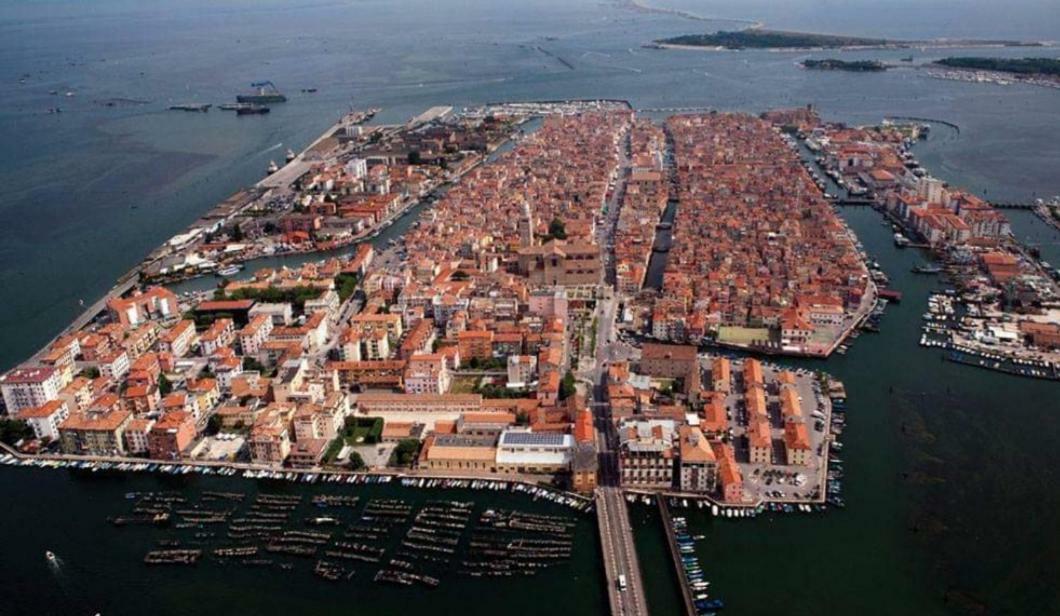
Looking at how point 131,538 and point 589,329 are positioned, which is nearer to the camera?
point 131,538

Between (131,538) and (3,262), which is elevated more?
(3,262)

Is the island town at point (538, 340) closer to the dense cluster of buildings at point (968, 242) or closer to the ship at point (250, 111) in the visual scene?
the dense cluster of buildings at point (968, 242)

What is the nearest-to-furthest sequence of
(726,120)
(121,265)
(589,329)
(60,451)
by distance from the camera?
1. (60,451)
2. (589,329)
3. (121,265)
4. (726,120)

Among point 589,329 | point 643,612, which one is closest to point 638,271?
point 589,329

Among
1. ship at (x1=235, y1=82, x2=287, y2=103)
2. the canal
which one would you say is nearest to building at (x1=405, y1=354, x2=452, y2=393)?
the canal

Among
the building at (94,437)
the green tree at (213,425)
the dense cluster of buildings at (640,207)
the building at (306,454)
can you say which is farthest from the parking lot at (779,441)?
the building at (94,437)

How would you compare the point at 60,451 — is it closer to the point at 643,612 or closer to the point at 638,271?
the point at 643,612
